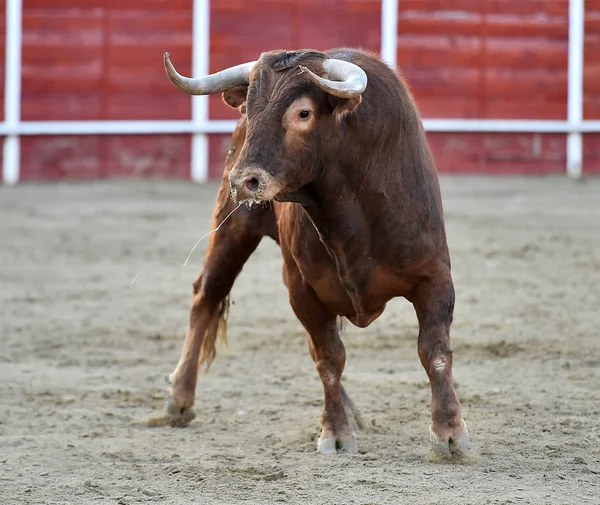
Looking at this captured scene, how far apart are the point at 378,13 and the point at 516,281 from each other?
15.9ft

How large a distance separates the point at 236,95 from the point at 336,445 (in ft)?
3.66

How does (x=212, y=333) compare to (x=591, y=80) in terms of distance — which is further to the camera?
(x=591, y=80)

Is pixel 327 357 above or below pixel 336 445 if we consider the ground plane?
above

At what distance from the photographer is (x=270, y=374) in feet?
16.6

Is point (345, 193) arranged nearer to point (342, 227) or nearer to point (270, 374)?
point (342, 227)

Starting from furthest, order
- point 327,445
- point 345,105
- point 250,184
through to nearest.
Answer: point 327,445
point 345,105
point 250,184

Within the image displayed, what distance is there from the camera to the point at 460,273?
6992 mm

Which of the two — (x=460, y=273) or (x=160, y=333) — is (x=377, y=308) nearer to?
(x=160, y=333)

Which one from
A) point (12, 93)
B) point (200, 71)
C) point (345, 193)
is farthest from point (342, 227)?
point (12, 93)

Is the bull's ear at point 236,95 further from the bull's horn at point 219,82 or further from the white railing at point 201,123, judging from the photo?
the white railing at point 201,123

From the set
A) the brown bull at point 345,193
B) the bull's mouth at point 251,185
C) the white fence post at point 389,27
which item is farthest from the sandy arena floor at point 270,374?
the white fence post at point 389,27

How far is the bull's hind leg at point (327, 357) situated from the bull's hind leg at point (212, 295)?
56cm

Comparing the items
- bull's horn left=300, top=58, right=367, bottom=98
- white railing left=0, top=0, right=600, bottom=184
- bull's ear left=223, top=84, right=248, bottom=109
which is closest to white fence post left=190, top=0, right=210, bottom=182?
white railing left=0, top=0, right=600, bottom=184

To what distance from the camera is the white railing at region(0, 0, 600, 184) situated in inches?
Result: 426
